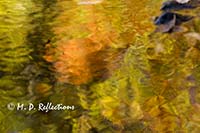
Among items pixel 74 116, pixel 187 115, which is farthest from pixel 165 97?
pixel 74 116

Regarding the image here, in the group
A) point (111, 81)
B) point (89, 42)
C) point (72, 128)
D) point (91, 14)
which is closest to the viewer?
point (72, 128)

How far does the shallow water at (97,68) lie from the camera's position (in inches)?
25.5

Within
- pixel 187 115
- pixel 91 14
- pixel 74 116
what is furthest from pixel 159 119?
pixel 91 14

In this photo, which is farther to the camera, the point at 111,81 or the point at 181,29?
the point at 181,29

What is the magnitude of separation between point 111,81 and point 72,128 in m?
0.15

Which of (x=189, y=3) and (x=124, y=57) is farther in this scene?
(x=189, y=3)

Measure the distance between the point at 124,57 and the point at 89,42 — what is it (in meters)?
0.10

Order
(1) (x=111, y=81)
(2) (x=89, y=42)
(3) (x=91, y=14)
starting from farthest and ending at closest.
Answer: (3) (x=91, y=14) < (2) (x=89, y=42) < (1) (x=111, y=81)

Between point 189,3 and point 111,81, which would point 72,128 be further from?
point 189,3

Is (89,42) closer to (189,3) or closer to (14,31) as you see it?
(14,31)

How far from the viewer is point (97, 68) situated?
77cm

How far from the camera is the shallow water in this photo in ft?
2.13

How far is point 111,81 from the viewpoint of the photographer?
28.9 inches

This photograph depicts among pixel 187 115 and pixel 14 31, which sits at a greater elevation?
pixel 14 31
